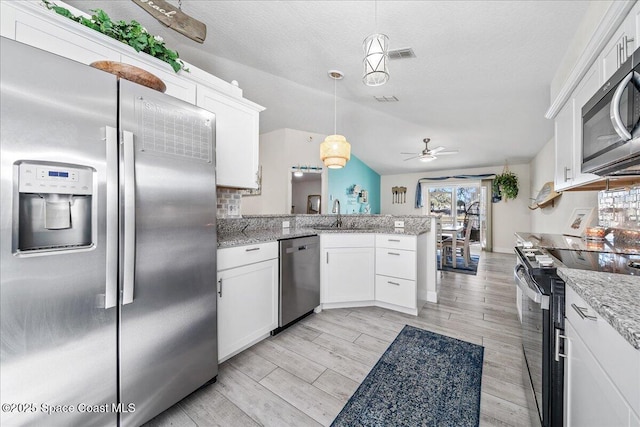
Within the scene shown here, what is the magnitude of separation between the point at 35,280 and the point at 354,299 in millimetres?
2508

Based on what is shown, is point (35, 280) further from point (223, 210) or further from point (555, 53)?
point (555, 53)

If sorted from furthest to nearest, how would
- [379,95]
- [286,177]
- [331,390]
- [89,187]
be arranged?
1. [286,177]
2. [379,95]
3. [331,390]
4. [89,187]

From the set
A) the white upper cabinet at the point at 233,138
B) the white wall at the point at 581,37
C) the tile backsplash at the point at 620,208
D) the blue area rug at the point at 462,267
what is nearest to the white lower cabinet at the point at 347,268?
the white upper cabinet at the point at 233,138

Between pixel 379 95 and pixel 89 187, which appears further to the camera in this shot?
pixel 379 95

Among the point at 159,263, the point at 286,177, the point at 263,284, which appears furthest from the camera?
the point at 286,177

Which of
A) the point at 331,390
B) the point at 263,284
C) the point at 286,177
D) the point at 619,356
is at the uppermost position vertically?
the point at 286,177

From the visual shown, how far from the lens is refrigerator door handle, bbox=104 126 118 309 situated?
108 cm

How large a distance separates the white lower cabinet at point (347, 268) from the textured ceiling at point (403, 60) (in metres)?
1.96

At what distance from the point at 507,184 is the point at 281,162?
223 inches

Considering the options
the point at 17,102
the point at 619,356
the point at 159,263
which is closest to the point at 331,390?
the point at 159,263

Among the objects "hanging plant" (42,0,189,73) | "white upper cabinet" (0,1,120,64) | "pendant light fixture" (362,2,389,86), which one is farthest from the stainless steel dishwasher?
"white upper cabinet" (0,1,120,64)

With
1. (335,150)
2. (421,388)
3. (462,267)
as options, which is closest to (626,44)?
(421,388)

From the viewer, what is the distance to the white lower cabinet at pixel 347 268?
275 centimetres

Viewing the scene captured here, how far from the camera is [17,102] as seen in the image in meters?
0.88
